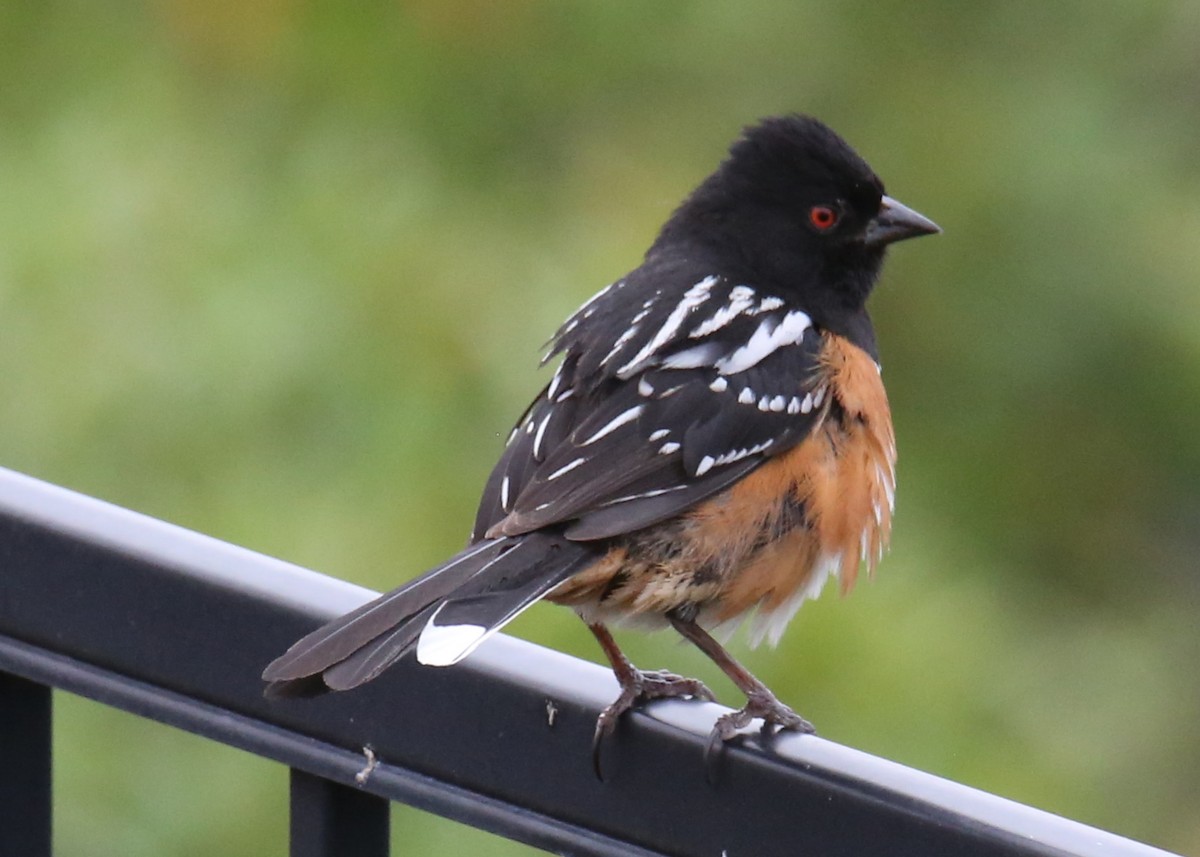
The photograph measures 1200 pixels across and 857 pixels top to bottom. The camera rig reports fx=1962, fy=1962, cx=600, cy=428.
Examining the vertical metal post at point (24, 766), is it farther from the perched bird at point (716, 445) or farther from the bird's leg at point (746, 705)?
the bird's leg at point (746, 705)

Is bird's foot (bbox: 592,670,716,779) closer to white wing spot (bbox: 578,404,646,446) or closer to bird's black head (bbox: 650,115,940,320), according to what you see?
white wing spot (bbox: 578,404,646,446)

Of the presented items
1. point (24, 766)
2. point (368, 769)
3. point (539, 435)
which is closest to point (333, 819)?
point (368, 769)

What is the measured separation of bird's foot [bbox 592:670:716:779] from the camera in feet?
5.47

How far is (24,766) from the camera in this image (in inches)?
78.0

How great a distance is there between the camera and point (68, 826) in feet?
11.0

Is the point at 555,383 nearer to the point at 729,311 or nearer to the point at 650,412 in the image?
the point at 650,412

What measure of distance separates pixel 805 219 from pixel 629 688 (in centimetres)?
136

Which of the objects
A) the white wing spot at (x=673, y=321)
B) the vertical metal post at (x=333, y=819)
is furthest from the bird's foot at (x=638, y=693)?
the white wing spot at (x=673, y=321)

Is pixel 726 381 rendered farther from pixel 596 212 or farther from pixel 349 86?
pixel 349 86

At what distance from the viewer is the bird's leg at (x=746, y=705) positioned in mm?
1703

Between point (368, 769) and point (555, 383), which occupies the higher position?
point (555, 383)

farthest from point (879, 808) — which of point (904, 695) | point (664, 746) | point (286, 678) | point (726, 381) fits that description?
point (904, 695)

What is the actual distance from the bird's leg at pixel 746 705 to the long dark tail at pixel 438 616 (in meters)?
0.24

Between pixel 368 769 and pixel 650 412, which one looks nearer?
pixel 368 769
